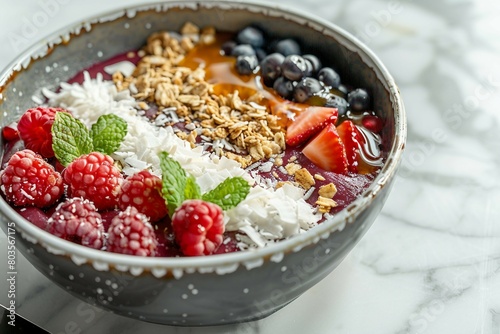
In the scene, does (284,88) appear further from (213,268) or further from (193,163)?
(213,268)

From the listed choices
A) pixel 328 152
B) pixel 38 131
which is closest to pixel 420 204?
pixel 328 152

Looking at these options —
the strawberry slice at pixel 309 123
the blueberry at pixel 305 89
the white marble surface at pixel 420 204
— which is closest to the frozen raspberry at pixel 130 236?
the white marble surface at pixel 420 204

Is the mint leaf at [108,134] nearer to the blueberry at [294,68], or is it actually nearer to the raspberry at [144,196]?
the raspberry at [144,196]

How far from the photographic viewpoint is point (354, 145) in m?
1.64

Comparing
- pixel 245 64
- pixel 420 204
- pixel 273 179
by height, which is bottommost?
pixel 420 204

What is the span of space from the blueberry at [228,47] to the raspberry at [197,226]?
77 centimetres

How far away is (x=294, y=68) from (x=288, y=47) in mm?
137

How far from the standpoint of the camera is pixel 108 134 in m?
1.59

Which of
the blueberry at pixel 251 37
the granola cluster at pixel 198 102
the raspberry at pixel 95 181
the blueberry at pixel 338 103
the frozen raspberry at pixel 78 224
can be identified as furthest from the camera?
the blueberry at pixel 251 37

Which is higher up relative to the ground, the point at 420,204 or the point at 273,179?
the point at 273,179

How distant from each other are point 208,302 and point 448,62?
1.39 metres

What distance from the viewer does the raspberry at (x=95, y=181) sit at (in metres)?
1.44

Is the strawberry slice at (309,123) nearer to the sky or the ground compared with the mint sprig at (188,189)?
nearer to the ground

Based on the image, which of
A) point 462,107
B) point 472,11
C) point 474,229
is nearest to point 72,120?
point 474,229
